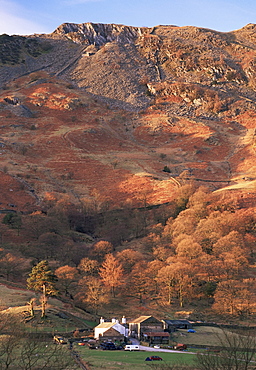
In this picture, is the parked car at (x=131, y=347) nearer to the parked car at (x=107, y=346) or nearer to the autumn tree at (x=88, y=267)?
the parked car at (x=107, y=346)

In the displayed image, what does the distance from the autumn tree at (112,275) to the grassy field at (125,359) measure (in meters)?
30.7

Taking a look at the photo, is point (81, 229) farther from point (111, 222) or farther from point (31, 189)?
point (31, 189)

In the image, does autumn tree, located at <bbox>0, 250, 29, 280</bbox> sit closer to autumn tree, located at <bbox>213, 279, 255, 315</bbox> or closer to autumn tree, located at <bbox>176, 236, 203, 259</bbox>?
autumn tree, located at <bbox>176, 236, 203, 259</bbox>

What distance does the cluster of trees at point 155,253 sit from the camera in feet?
269

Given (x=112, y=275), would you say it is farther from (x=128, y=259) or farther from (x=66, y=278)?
(x=128, y=259)

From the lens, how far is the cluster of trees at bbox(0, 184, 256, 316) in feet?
269

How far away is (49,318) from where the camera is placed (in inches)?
2621

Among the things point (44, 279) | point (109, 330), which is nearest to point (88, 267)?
point (44, 279)

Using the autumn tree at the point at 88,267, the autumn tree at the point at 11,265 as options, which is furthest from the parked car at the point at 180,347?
the autumn tree at the point at 11,265

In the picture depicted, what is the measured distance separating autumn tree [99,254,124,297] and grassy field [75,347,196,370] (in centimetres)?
3067

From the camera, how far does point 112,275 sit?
281ft

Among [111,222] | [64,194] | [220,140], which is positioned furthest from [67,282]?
[220,140]

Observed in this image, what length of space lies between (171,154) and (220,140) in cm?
2225

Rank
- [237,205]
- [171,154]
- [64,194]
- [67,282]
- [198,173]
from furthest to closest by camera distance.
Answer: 1. [171,154]
2. [198,173]
3. [64,194]
4. [237,205]
5. [67,282]
